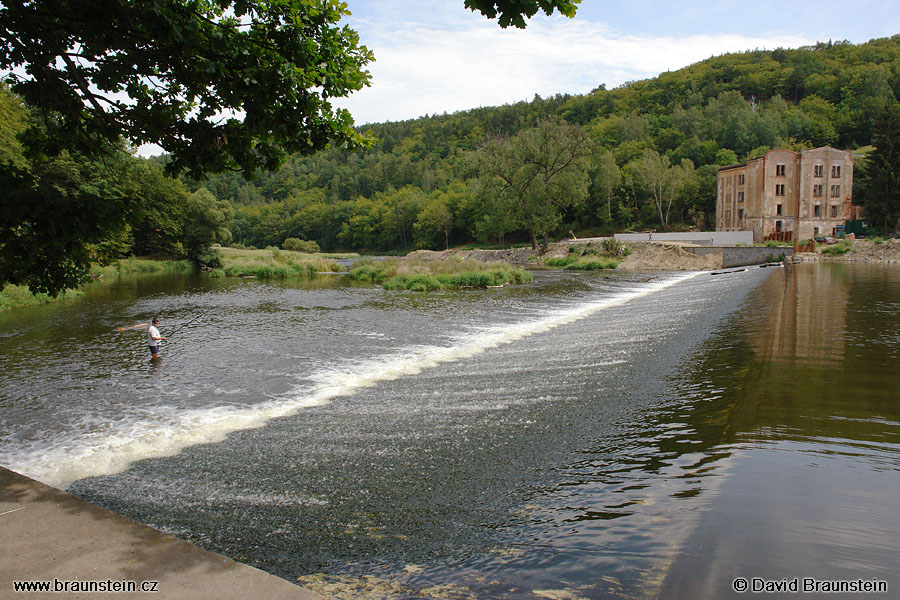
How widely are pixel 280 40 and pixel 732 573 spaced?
293 inches

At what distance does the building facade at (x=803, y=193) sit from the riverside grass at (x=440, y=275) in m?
41.1

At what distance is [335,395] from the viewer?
1061cm

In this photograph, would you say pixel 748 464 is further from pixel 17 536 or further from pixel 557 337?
pixel 557 337

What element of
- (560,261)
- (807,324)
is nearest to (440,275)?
(807,324)

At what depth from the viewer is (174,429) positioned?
29.0 feet

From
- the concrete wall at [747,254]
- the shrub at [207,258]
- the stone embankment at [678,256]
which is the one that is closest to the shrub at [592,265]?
the stone embankment at [678,256]

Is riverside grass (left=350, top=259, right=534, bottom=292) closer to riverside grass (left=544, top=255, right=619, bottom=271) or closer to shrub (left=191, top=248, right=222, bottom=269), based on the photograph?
riverside grass (left=544, top=255, right=619, bottom=271)

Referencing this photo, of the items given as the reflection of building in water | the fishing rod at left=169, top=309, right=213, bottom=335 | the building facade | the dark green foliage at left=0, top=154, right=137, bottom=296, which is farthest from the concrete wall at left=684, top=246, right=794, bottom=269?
the dark green foliage at left=0, top=154, right=137, bottom=296

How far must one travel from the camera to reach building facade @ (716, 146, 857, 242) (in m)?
61.3

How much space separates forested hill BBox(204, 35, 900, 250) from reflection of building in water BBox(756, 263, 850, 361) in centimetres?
4185

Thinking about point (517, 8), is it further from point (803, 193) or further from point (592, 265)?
point (803, 193)

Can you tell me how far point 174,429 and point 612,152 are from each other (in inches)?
4051

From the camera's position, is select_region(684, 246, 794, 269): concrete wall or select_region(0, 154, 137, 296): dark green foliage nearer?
select_region(0, 154, 137, 296): dark green foliage

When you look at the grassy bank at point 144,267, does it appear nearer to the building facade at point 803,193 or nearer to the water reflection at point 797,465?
the water reflection at point 797,465
